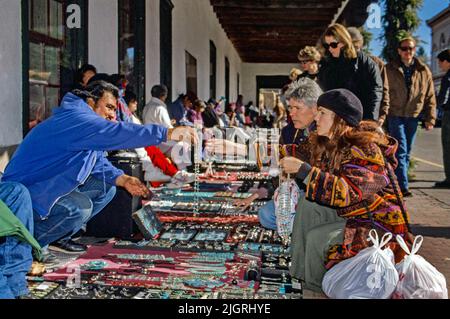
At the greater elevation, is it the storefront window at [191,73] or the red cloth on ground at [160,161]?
the storefront window at [191,73]

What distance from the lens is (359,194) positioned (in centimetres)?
329

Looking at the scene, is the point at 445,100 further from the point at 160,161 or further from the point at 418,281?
the point at 418,281

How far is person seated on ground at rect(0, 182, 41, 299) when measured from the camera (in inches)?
128

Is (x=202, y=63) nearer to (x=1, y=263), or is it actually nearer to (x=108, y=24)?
(x=108, y=24)

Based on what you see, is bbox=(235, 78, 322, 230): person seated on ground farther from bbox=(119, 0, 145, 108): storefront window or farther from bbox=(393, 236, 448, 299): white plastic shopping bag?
bbox=(119, 0, 145, 108): storefront window

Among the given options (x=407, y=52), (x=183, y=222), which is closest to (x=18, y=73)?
(x=183, y=222)

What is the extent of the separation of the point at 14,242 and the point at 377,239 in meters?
Result: 1.94

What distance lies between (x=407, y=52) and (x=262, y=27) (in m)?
13.6

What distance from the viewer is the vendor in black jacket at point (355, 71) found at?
614cm

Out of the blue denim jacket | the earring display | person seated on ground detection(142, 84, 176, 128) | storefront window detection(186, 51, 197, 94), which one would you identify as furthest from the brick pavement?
storefront window detection(186, 51, 197, 94)

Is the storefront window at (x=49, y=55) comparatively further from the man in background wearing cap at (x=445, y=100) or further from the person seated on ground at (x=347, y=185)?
the man in background wearing cap at (x=445, y=100)

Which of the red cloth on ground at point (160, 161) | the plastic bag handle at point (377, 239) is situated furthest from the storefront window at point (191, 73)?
the plastic bag handle at point (377, 239)

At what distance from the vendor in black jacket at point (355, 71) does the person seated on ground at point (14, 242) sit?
371 cm
